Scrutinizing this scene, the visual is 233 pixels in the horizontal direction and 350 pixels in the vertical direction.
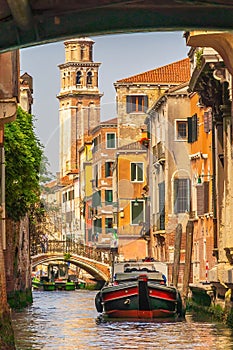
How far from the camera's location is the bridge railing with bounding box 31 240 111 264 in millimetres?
56975

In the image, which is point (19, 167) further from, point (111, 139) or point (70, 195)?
point (70, 195)

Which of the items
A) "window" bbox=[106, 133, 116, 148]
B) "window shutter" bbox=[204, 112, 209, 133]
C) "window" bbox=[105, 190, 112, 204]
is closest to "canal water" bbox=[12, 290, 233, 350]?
"window shutter" bbox=[204, 112, 209, 133]

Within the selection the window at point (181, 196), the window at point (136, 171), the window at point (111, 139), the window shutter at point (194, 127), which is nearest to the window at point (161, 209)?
the window at point (181, 196)

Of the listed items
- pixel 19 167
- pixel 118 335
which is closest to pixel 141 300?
pixel 19 167

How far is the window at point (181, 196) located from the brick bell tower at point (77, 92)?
61.7 m

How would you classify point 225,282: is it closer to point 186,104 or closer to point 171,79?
point 186,104

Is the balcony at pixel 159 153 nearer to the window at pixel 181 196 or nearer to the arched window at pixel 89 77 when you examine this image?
the window at pixel 181 196

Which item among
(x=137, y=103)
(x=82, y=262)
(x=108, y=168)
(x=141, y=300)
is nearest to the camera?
(x=141, y=300)

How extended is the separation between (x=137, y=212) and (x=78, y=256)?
8.87m

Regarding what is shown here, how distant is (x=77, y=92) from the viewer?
107562mm

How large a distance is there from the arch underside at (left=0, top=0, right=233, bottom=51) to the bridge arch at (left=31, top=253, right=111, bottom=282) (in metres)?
50.3

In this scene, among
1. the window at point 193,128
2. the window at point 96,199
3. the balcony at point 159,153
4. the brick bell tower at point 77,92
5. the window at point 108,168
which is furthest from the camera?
the brick bell tower at point 77,92

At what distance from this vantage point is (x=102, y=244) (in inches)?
2350

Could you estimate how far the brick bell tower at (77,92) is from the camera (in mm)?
103931
